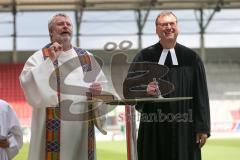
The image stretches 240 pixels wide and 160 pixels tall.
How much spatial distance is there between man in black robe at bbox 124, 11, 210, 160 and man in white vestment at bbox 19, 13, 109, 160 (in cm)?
54

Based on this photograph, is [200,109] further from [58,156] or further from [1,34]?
[1,34]

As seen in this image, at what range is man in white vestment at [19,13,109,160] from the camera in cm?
420

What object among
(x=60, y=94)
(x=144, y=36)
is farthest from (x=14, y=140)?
(x=144, y=36)

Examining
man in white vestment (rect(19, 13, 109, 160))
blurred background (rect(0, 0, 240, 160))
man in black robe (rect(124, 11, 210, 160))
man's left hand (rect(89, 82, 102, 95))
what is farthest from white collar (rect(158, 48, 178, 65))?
blurred background (rect(0, 0, 240, 160))

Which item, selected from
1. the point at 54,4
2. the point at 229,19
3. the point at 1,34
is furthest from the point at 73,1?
the point at 229,19

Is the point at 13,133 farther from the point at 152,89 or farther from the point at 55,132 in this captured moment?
the point at 152,89

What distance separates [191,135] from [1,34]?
24.9m

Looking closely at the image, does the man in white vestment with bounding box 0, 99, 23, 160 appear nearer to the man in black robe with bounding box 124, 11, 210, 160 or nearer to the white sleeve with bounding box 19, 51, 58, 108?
the white sleeve with bounding box 19, 51, 58, 108

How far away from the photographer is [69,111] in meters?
4.43

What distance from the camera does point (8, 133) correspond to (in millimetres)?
4578

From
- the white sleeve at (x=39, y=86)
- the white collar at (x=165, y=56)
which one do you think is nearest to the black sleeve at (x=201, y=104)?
the white collar at (x=165, y=56)

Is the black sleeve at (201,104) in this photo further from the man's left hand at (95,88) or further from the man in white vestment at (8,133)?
the man in white vestment at (8,133)

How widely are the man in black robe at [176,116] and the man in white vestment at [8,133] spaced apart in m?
1.07

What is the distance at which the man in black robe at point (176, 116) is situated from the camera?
15.3ft
